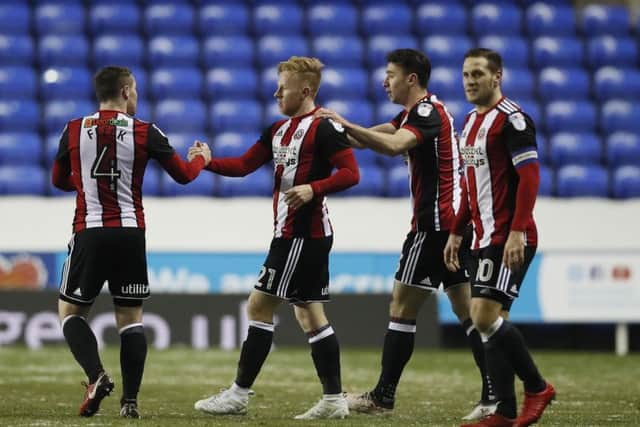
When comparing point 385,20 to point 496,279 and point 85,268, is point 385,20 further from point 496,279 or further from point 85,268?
point 496,279

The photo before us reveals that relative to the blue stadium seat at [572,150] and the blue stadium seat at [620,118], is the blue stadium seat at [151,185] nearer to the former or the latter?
the blue stadium seat at [572,150]

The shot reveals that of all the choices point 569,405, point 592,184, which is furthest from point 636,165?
point 569,405

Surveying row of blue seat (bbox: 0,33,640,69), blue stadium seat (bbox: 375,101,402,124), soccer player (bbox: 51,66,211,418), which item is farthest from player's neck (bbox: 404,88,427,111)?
row of blue seat (bbox: 0,33,640,69)

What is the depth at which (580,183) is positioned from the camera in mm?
15742

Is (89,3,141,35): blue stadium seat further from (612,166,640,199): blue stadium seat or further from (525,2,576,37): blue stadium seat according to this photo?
(612,166,640,199): blue stadium seat

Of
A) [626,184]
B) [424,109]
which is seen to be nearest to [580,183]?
[626,184]

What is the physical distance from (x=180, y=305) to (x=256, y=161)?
6.55m

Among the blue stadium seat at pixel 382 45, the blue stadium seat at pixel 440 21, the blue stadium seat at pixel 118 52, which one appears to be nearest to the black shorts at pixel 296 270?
the blue stadium seat at pixel 118 52

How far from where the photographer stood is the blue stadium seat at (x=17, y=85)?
1655 cm

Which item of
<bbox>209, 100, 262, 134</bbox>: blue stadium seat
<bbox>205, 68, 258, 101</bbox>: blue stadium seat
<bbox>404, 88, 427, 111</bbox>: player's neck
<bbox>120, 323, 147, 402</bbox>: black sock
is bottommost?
<bbox>120, 323, 147, 402</bbox>: black sock

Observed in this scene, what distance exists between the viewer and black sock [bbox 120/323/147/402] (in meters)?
6.66

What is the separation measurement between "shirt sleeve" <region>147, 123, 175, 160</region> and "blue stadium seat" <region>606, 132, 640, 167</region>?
35.5 ft

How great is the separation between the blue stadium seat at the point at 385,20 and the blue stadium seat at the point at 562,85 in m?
2.20

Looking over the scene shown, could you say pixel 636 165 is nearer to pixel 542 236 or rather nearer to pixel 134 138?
pixel 542 236
